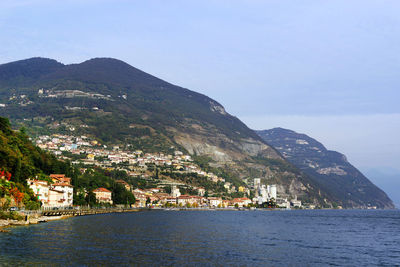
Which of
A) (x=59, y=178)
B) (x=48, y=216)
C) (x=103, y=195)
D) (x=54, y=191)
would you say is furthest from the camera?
(x=103, y=195)

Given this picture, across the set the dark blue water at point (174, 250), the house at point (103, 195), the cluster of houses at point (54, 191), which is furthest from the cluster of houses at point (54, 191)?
the dark blue water at point (174, 250)

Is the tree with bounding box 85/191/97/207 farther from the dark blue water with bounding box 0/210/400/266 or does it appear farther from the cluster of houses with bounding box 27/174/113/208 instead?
the dark blue water with bounding box 0/210/400/266

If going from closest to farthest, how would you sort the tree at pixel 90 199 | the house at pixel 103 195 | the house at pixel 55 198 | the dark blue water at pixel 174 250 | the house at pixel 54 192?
the dark blue water at pixel 174 250 < the house at pixel 54 192 < the house at pixel 55 198 < the tree at pixel 90 199 < the house at pixel 103 195

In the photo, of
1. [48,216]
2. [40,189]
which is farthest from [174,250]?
[40,189]

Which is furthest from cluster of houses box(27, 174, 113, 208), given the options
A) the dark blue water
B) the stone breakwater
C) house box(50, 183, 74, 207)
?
the dark blue water

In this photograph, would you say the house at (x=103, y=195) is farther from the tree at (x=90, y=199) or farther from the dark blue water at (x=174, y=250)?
the dark blue water at (x=174, y=250)

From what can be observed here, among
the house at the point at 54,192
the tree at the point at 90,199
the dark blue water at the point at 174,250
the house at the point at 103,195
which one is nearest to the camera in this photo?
the dark blue water at the point at 174,250

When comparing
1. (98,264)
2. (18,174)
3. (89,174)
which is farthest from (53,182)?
(98,264)

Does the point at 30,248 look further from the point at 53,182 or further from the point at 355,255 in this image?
the point at 53,182

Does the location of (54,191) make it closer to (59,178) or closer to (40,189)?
(40,189)
